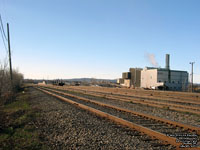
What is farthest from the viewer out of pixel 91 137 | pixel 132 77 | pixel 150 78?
pixel 132 77

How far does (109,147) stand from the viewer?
5094mm

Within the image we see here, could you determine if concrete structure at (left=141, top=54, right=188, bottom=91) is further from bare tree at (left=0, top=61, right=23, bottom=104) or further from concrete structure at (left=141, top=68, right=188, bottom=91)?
bare tree at (left=0, top=61, right=23, bottom=104)

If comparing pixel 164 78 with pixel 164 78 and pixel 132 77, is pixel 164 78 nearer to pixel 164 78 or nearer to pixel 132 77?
pixel 164 78

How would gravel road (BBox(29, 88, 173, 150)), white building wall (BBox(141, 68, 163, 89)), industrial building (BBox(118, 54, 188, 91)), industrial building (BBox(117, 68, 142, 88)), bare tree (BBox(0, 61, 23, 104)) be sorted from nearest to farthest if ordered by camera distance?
gravel road (BBox(29, 88, 173, 150)), bare tree (BBox(0, 61, 23, 104)), industrial building (BBox(118, 54, 188, 91)), white building wall (BBox(141, 68, 163, 89)), industrial building (BBox(117, 68, 142, 88))

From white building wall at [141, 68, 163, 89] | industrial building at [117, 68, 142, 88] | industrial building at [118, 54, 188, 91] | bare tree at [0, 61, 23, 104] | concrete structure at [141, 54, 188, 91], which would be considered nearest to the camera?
bare tree at [0, 61, 23, 104]

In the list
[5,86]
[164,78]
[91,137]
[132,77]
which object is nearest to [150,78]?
[164,78]

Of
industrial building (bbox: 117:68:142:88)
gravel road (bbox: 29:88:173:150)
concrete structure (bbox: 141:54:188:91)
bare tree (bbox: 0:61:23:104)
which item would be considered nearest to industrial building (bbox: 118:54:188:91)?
concrete structure (bbox: 141:54:188:91)

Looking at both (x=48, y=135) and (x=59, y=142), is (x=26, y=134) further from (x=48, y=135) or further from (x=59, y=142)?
(x=59, y=142)

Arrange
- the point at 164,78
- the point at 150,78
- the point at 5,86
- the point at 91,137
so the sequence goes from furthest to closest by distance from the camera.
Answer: the point at 150,78 < the point at 164,78 < the point at 5,86 < the point at 91,137

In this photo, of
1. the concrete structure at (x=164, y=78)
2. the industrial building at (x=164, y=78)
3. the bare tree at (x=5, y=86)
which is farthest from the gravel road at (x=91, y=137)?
the concrete structure at (x=164, y=78)

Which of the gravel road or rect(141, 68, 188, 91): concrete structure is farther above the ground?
rect(141, 68, 188, 91): concrete structure

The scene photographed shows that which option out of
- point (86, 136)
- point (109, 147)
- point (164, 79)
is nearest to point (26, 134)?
point (86, 136)

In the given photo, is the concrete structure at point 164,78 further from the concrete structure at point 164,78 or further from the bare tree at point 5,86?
the bare tree at point 5,86

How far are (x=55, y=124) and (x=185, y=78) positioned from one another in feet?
207
